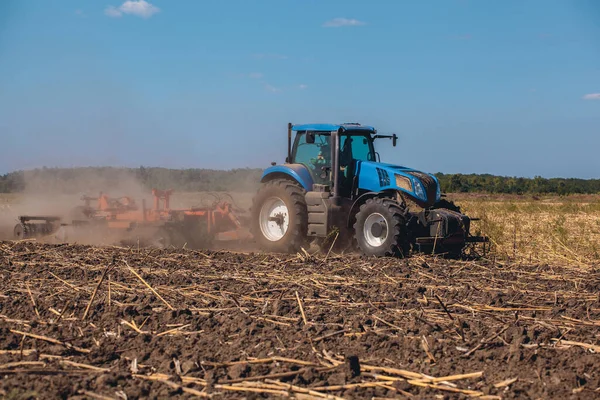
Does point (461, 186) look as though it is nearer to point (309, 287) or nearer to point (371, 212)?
point (371, 212)

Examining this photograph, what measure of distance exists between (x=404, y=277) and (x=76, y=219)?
8.39m

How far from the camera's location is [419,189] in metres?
11.5

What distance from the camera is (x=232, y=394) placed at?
15.6ft

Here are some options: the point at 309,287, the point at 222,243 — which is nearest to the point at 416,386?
the point at 309,287

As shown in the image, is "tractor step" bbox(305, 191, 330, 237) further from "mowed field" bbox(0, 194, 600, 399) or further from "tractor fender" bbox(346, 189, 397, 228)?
"mowed field" bbox(0, 194, 600, 399)

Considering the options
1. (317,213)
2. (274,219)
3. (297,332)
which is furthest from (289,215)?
(297,332)

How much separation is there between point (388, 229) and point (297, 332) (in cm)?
520

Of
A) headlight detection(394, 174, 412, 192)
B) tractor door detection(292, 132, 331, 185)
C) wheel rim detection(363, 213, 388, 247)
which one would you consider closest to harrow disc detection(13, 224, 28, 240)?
tractor door detection(292, 132, 331, 185)

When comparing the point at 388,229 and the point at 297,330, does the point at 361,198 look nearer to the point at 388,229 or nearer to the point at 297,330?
the point at 388,229

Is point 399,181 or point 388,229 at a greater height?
point 399,181

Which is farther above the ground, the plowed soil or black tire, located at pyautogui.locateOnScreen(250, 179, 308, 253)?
black tire, located at pyautogui.locateOnScreen(250, 179, 308, 253)

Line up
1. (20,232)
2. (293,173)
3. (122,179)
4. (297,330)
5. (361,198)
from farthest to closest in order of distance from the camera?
(122,179)
(20,232)
(293,173)
(361,198)
(297,330)

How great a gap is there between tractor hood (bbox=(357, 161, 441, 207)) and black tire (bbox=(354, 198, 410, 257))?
1.45 feet

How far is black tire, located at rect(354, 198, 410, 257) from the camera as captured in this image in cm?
1103
